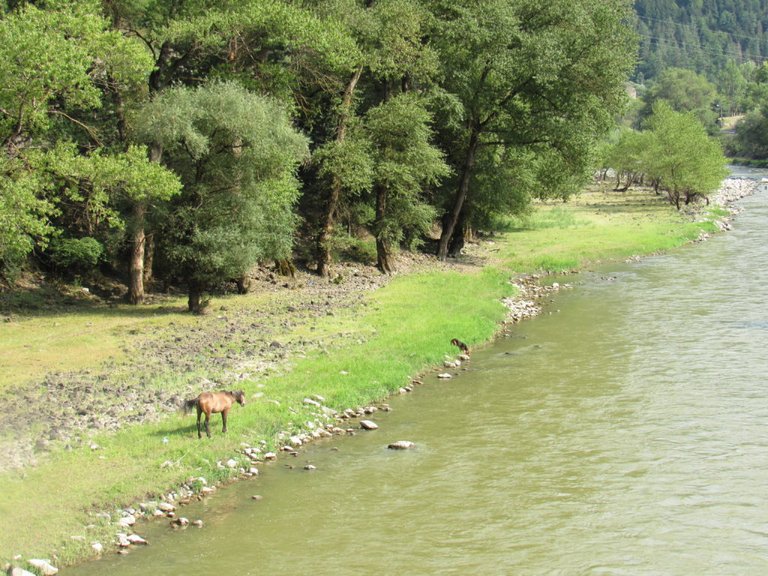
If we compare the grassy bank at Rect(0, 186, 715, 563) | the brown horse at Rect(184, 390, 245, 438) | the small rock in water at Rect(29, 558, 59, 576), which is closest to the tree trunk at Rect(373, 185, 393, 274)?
the grassy bank at Rect(0, 186, 715, 563)

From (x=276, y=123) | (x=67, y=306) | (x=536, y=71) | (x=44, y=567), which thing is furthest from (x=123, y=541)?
(x=536, y=71)

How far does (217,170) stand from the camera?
30.3 m

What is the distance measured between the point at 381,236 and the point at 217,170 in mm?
12501

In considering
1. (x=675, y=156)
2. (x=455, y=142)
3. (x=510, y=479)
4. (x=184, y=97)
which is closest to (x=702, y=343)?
(x=510, y=479)

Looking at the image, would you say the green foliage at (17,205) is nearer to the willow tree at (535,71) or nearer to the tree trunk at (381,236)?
the tree trunk at (381,236)

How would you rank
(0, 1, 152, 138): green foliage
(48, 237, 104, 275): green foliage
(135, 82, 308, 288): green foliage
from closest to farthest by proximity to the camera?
1. (0, 1, 152, 138): green foliage
2. (135, 82, 308, 288): green foliage
3. (48, 237, 104, 275): green foliage

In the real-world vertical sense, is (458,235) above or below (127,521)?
above

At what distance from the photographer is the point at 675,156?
7888 centimetres

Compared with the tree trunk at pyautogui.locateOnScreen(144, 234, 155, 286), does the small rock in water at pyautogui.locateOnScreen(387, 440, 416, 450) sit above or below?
below

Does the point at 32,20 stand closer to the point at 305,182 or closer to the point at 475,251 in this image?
the point at 305,182

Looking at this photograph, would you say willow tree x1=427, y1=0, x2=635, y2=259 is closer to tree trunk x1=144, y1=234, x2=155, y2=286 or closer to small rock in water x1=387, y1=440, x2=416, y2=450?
tree trunk x1=144, y1=234, x2=155, y2=286

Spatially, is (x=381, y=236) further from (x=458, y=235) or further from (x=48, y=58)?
(x=48, y=58)

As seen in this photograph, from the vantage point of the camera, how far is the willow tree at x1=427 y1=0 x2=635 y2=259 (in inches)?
1644

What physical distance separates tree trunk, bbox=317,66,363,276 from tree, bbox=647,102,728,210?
4895 centimetres
